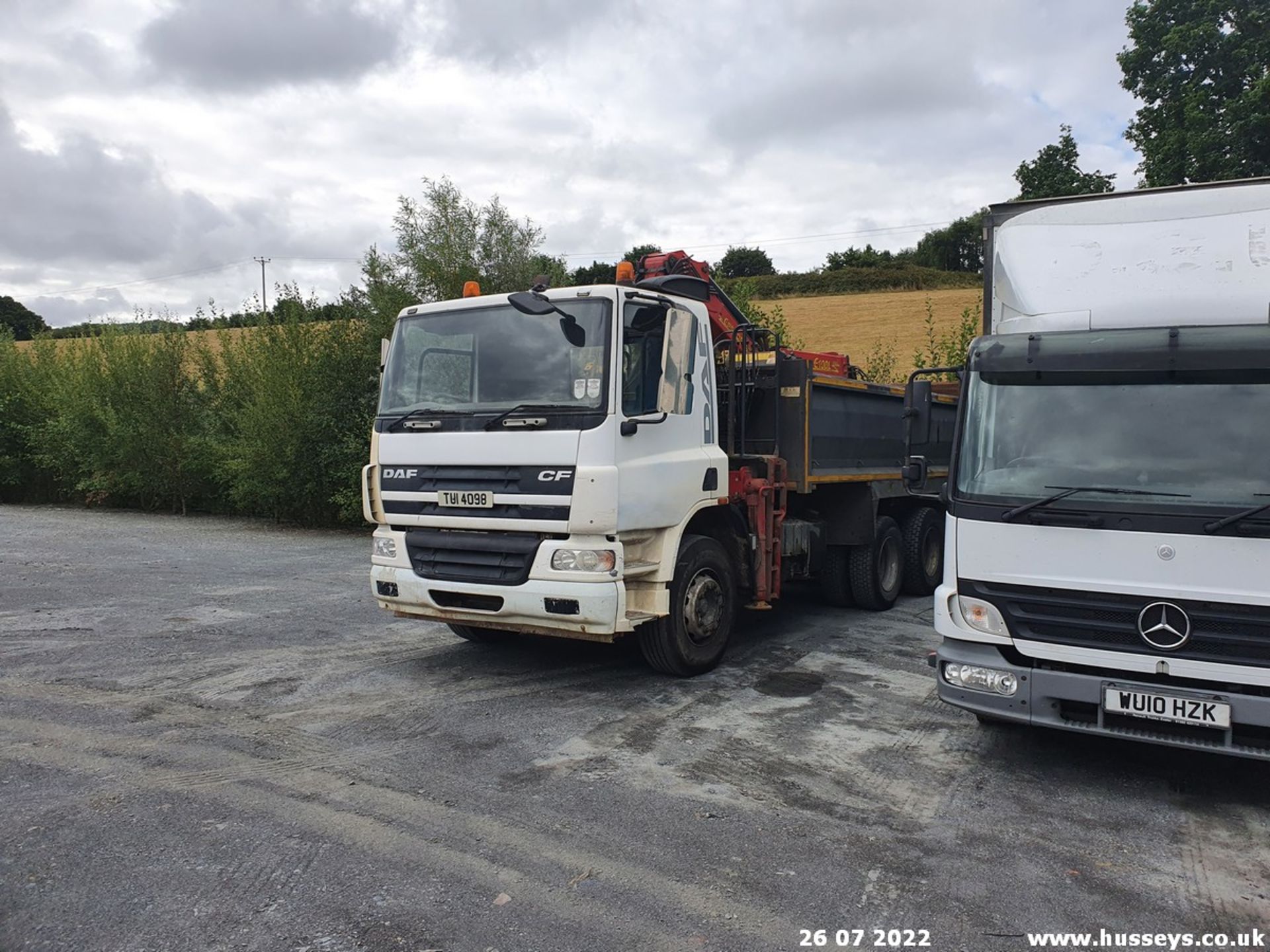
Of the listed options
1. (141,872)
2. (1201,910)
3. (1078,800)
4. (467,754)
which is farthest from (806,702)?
(141,872)

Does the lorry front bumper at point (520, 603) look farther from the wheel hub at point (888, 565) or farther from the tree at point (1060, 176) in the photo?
the tree at point (1060, 176)

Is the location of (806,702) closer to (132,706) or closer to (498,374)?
(498,374)

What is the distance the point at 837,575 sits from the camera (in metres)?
9.22

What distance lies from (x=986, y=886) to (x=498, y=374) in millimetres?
4153

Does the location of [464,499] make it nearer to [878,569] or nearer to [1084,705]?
[1084,705]

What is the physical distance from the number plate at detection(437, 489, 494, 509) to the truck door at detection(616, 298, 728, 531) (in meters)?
0.92

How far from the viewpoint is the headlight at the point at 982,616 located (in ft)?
15.4

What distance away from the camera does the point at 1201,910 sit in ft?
11.3

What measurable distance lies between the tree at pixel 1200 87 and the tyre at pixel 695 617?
70.3ft

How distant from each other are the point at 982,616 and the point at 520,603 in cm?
280

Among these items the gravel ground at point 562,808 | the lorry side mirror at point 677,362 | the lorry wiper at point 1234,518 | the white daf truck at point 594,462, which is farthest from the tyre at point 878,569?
the lorry wiper at point 1234,518

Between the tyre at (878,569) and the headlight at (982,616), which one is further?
the tyre at (878,569)

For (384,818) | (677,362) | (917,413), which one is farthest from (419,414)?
(917,413)

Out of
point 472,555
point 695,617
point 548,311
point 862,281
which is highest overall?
point 862,281
